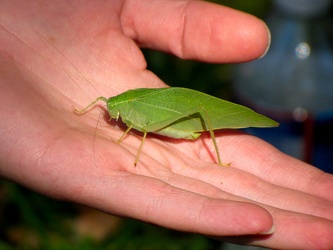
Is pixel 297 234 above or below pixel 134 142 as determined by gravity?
below

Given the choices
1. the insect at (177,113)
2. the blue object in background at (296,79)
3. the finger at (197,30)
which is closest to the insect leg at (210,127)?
the insect at (177,113)

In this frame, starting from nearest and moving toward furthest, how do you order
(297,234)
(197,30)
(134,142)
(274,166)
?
(297,234), (274,166), (134,142), (197,30)

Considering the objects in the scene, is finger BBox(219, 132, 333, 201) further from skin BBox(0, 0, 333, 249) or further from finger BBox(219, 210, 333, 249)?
finger BBox(219, 210, 333, 249)

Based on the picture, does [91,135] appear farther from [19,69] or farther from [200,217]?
[200,217]

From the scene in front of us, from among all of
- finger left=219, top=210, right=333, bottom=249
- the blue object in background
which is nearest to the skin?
finger left=219, top=210, right=333, bottom=249

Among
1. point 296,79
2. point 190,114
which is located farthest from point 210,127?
point 296,79

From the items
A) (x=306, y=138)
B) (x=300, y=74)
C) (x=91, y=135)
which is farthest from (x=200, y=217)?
(x=300, y=74)

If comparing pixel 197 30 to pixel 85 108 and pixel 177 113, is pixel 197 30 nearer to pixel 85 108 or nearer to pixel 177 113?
pixel 177 113

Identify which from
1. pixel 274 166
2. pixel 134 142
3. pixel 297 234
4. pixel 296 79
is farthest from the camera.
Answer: pixel 296 79
